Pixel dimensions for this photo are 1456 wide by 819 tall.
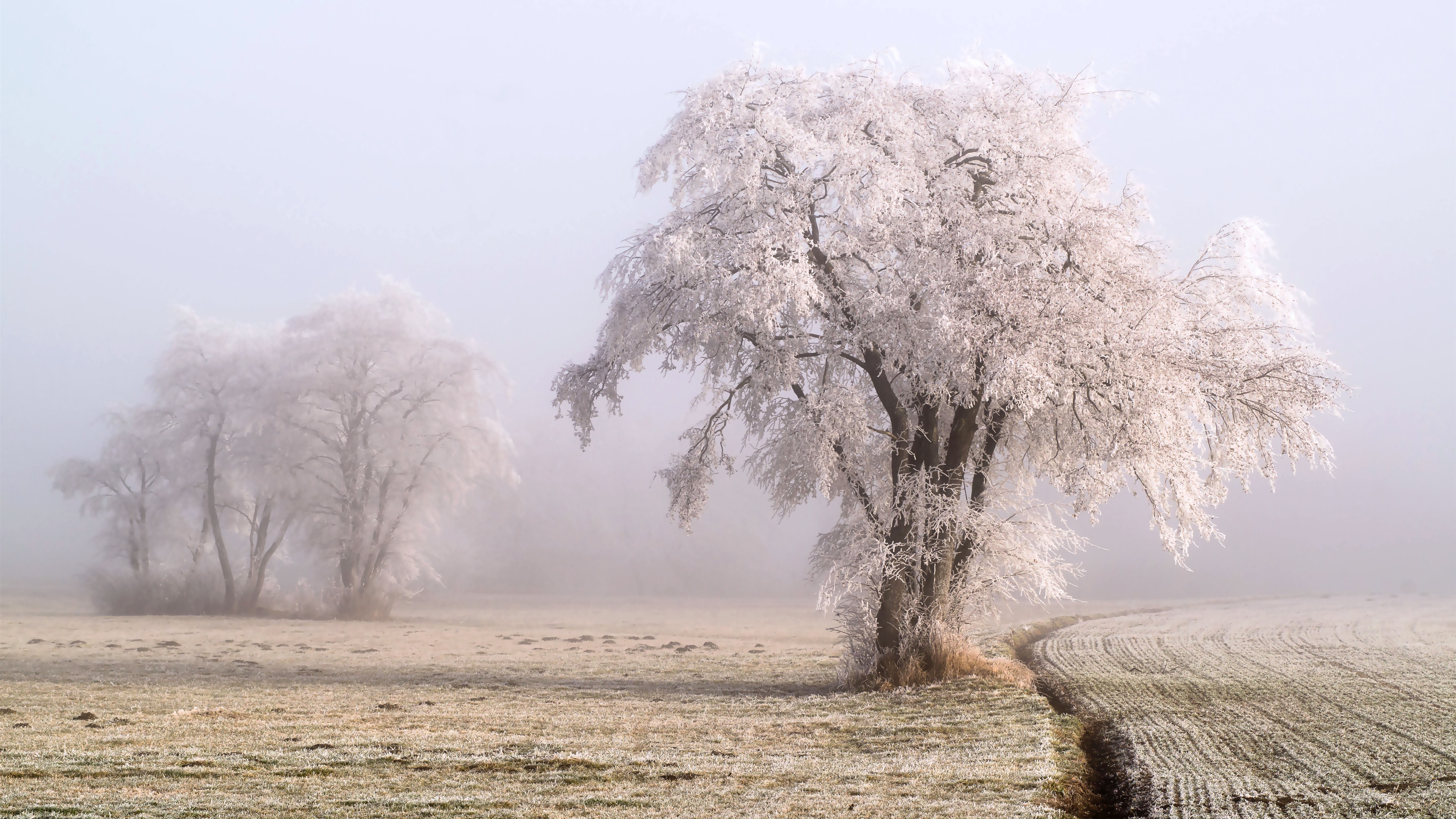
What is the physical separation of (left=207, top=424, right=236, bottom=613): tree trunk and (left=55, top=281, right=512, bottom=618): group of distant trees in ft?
0.33

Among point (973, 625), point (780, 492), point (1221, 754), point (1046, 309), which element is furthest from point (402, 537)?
point (1221, 754)

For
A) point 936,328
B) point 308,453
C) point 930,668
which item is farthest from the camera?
point 308,453

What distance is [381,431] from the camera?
44344 mm

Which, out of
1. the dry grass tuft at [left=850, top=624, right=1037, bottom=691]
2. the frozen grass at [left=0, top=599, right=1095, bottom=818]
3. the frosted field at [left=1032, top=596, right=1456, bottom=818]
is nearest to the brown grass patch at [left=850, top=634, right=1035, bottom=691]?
the dry grass tuft at [left=850, top=624, right=1037, bottom=691]

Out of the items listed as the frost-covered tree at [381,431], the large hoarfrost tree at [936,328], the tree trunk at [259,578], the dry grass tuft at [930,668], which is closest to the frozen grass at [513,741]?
the dry grass tuft at [930,668]

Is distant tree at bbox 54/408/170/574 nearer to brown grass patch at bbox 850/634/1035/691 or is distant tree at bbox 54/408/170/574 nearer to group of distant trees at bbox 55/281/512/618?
group of distant trees at bbox 55/281/512/618

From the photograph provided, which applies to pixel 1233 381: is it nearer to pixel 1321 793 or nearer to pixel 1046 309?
pixel 1046 309

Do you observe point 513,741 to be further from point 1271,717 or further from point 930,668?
point 1271,717

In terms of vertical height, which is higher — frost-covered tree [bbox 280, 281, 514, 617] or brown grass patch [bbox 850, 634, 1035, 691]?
frost-covered tree [bbox 280, 281, 514, 617]

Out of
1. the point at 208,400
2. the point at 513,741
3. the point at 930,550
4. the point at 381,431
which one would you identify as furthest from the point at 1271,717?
the point at 208,400

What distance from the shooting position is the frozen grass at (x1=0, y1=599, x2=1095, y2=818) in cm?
912

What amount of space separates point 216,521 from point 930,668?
40.8 m

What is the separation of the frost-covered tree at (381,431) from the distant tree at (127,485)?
954 centimetres

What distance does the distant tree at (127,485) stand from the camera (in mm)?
47438
